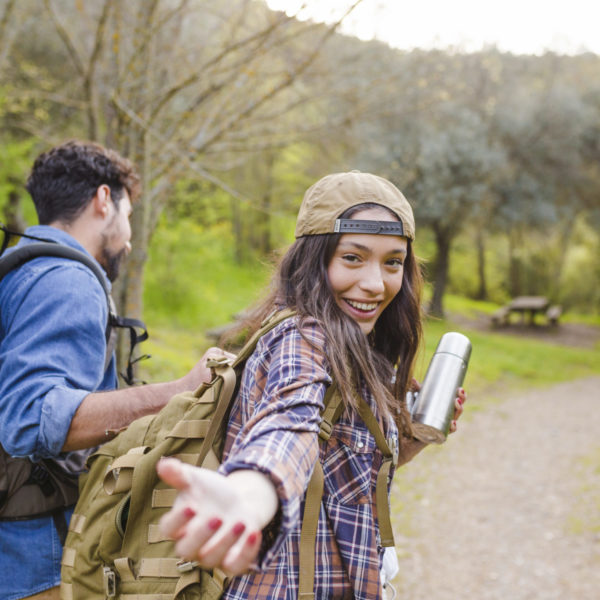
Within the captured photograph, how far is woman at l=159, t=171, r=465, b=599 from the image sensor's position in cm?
114

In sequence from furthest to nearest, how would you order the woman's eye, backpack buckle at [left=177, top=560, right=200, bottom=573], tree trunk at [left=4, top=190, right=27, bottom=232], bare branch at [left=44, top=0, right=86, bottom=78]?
tree trunk at [left=4, top=190, right=27, bottom=232], bare branch at [left=44, top=0, right=86, bottom=78], the woman's eye, backpack buckle at [left=177, top=560, right=200, bottom=573]

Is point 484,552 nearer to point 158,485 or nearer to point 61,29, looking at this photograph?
point 158,485

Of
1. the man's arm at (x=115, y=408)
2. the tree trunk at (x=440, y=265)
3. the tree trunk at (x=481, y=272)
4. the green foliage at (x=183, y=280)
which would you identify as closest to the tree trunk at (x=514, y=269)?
the tree trunk at (x=481, y=272)

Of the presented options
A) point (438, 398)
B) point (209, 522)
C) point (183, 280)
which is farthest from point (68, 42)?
point (183, 280)

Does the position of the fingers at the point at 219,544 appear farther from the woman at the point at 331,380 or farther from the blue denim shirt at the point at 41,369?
the blue denim shirt at the point at 41,369

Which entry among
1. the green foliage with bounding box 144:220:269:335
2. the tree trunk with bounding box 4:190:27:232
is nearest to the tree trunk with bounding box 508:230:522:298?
the green foliage with bounding box 144:220:269:335

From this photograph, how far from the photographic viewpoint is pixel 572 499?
6355mm

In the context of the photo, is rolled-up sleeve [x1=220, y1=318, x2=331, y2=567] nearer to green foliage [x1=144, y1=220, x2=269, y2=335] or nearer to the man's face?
the man's face

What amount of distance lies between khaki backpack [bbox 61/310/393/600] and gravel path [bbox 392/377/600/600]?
140 inches

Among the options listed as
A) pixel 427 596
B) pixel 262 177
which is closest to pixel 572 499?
pixel 427 596

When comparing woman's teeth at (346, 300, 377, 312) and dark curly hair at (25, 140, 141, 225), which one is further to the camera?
dark curly hair at (25, 140, 141, 225)

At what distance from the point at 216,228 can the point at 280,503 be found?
13.2 meters

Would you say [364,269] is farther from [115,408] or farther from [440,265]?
[440,265]

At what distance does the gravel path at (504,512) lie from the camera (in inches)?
186
